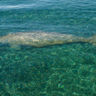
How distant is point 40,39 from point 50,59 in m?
1.87

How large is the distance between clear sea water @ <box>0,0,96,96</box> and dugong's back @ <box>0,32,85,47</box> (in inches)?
15.8

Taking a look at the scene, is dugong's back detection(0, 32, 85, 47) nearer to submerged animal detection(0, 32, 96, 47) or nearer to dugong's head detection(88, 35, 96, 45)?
submerged animal detection(0, 32, 96, 47)

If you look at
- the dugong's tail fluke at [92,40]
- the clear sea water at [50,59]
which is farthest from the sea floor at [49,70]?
the dugong's tail fluke at [92,40]

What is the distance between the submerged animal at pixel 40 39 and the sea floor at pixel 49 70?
388mm

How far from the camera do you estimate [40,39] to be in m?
8.58

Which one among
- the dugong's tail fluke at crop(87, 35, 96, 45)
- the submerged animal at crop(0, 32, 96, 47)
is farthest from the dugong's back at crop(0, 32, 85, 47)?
the dugong's tail fluke at crop(87, 35, 96, 45)

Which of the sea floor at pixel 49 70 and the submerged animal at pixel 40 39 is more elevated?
the submerged animal at pixel 40 39

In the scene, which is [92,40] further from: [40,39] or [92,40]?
[40,39]

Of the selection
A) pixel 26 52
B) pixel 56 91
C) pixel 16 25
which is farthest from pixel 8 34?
pixel 56 91

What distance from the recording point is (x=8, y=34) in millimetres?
9289

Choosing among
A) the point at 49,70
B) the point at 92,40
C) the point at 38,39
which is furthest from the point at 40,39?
the point at 49,70

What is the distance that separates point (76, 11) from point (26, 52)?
5.85m

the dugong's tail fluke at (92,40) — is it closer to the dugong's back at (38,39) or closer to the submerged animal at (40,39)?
the submerged animal at (40,39)

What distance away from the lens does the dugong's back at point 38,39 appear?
328 inches
